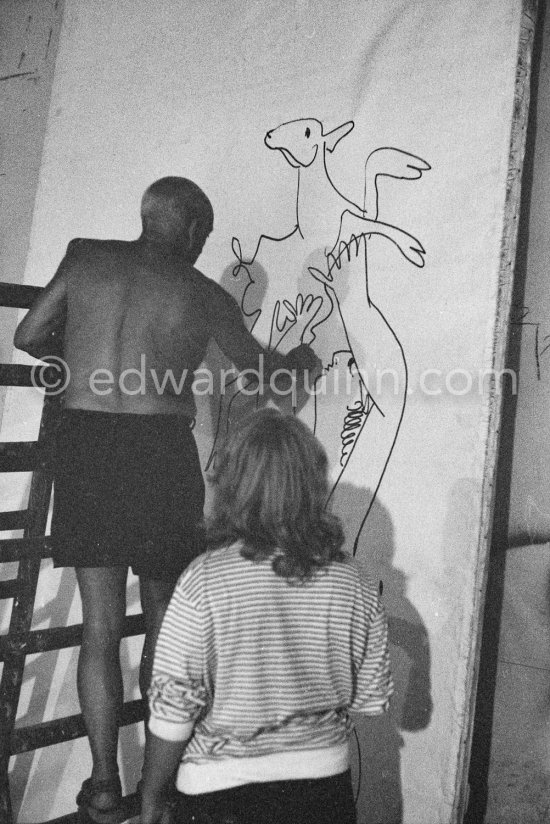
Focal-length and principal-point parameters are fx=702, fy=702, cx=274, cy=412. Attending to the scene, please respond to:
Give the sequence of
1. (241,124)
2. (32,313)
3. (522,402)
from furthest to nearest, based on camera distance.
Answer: (241,124), (522,402), (32,313)

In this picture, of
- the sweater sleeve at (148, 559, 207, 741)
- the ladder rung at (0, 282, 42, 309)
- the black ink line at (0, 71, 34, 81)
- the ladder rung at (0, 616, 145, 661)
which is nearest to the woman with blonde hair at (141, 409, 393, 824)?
the sweater sleeve at (148, 559, 207, 741)

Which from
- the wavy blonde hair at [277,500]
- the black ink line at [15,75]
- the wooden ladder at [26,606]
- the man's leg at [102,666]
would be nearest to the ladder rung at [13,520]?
the wooden ladder at [26,606]

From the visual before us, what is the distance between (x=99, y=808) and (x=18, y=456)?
A: 0.87 metres

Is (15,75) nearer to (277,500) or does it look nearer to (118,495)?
(118,495)

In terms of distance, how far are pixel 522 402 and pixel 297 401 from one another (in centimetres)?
69

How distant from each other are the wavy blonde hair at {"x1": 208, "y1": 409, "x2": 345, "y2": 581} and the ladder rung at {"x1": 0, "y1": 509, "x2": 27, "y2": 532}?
2.60ft

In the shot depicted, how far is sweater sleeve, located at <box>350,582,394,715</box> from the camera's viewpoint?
4.48ft

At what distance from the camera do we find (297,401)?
2.19 m

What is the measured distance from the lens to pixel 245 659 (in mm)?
1247

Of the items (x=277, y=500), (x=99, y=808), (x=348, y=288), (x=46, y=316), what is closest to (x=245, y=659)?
(x=277, y=500)

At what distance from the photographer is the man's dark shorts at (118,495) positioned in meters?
1.76

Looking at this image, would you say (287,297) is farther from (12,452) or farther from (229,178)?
(12,452)

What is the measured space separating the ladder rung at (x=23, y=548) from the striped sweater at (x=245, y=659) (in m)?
0.74

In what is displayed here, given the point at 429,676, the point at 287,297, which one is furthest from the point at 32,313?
the point at 429,676
